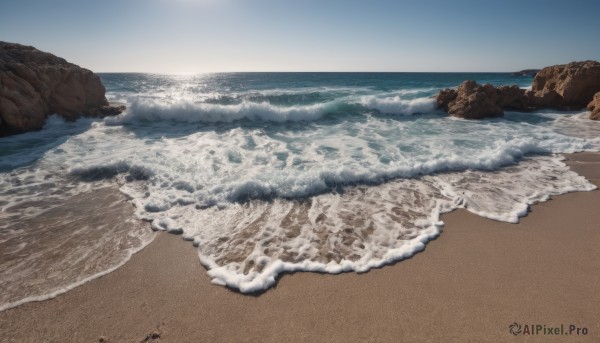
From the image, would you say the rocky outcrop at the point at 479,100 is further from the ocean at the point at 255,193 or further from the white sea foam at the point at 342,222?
the white sea foam at the point at 342,222

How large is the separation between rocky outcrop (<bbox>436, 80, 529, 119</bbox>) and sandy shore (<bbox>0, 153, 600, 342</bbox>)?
993 cm

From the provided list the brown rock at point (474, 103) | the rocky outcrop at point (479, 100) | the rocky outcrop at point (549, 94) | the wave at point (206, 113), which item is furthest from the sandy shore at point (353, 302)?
→ the rocky outcrop at point (549, 94)

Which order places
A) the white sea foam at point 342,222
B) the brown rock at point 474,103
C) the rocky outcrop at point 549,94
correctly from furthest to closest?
the rocky outcrop at point 549,94 < the brown rock at point 474,103 < the white sea foam at point 342,222

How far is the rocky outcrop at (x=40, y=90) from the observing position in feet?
30.6

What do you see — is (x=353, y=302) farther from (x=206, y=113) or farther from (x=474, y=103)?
(x=474, y=103)

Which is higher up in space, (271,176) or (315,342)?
(271,176)

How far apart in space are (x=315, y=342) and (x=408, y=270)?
4.40ft

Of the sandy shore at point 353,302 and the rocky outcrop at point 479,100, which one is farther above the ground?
the rocky outcrop at point 479,100

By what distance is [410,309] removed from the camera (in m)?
2.59

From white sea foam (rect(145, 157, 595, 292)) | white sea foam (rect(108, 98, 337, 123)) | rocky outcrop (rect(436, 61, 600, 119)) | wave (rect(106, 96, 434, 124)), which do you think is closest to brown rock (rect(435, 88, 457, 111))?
rocky outcrop (rect(436, 61, 600, 119))

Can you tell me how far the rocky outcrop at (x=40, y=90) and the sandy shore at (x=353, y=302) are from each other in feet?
32.4

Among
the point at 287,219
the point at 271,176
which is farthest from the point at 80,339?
the point at 271,176

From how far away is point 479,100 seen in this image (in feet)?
39.9

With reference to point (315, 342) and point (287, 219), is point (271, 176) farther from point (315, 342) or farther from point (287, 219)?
point (315, 342)
